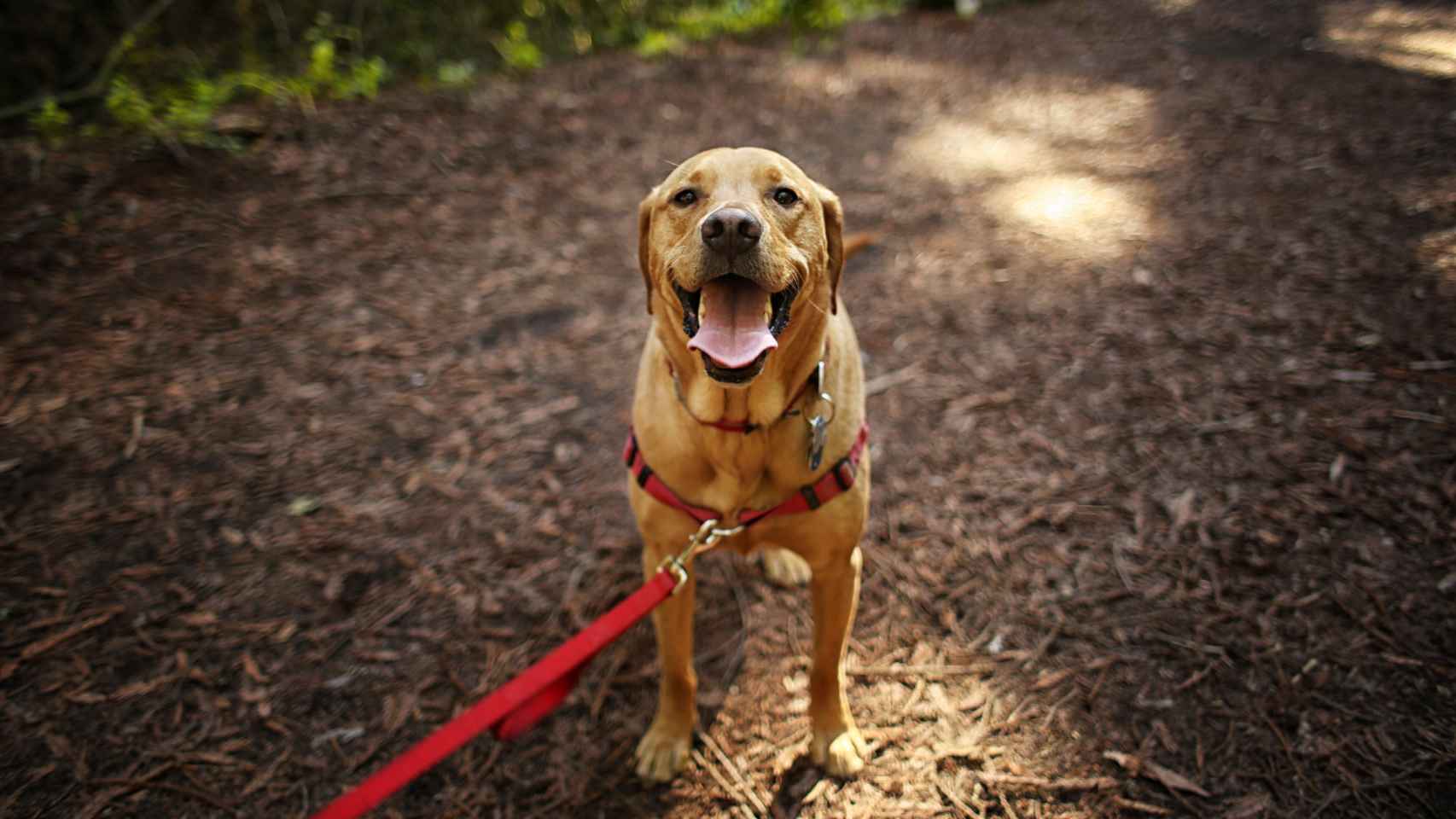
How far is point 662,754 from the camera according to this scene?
2500mm

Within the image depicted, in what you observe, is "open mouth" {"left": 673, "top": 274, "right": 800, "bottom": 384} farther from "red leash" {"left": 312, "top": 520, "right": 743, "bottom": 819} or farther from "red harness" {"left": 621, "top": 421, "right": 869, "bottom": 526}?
"red leash" {"left": 312, "top": 520, "right": 743, "bottom": 819}

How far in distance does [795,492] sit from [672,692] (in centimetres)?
89

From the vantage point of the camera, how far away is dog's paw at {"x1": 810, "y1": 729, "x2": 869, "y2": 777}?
96.2 inches

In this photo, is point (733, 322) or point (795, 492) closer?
point (733, 322)

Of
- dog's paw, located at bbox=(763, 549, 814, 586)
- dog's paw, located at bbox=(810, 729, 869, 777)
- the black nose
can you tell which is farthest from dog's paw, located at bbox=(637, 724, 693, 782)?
the black nose

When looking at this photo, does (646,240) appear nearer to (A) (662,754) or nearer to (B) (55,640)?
(A) (662,754)

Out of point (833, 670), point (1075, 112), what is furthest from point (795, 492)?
point (1075, 112)

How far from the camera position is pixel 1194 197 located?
5438mm

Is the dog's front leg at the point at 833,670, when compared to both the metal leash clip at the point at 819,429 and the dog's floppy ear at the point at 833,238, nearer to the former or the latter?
the metal leash clip at the point at 819,429

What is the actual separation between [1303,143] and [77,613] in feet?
26.9

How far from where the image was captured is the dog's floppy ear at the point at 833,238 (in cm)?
223

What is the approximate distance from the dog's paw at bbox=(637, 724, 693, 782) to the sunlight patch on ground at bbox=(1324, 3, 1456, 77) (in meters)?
8.63

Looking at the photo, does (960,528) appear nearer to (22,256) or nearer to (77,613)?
(77,613)

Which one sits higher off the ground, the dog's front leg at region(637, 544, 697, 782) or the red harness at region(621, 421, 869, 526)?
the red harness at region(621, 421, 869, 526)
